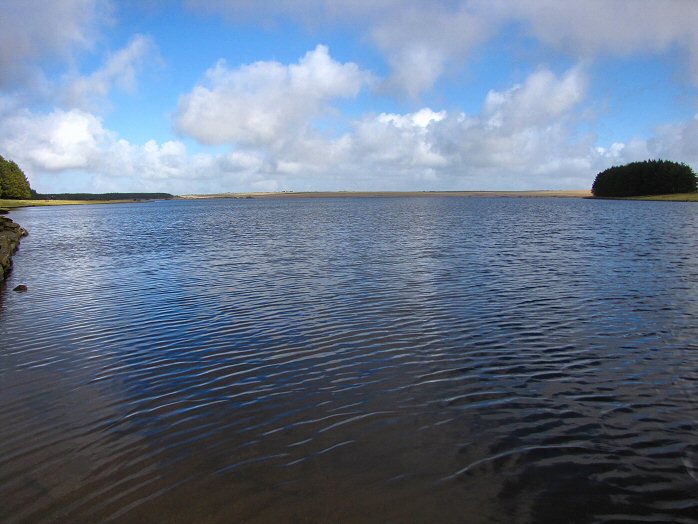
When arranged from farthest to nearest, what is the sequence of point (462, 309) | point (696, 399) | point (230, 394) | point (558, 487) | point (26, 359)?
point (462, 309)
point (26, 359)
point (230, 394)
point (696, 399)
point (558, 487)

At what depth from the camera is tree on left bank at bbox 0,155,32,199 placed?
150 metres

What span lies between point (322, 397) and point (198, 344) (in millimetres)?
5655

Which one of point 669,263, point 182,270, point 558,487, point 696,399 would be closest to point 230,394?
point 558,487

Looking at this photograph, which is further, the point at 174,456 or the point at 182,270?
the point at 182,270

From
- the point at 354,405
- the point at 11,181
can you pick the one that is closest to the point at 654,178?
the point at 354,405

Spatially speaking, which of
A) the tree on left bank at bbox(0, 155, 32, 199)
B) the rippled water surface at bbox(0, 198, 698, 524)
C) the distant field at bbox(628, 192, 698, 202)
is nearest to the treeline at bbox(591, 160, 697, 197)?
the distant field at bbox(628, 192, 698, 202)

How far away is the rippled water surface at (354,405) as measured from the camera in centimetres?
705

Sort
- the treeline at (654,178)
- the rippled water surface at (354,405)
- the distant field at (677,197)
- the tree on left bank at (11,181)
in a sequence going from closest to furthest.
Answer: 1. the rippled water surface at (354,405)
2. the distant field at (677,197)
3. the tree on left bank at (11,181)
4. the treeline at (654,178)

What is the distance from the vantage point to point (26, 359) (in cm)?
1363

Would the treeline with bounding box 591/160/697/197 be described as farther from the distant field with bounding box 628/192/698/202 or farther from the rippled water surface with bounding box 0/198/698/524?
the rippled water surface with bounding box 0/198/698/524

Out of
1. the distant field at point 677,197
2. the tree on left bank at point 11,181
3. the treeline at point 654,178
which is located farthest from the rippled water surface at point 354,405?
the treeline at point 654,178

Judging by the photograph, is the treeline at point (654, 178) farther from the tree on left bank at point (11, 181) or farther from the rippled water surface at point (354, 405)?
the tree on left bank at point (11, 181)

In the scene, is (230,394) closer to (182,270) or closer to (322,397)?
(322,397)

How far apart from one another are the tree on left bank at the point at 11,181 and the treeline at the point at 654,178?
709 feet
